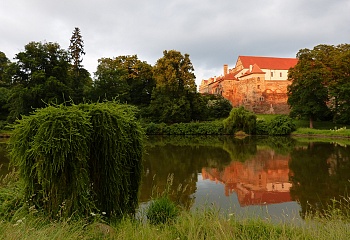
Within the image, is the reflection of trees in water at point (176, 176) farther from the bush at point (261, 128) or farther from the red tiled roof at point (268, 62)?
the red tiled roof at point (268, 62)

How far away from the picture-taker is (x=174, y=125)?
4009cm

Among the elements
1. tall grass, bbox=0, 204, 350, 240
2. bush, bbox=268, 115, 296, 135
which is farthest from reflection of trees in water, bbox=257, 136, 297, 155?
tall grass, bbox=0, 204, 350, 240

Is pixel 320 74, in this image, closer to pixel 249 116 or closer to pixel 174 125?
pixel 249 116

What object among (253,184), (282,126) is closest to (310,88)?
(282,126)

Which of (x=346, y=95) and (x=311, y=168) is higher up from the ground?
(x=346, y=95)

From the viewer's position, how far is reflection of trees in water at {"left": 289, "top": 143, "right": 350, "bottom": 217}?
24.1ft

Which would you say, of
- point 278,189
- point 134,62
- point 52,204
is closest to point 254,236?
point 52,204

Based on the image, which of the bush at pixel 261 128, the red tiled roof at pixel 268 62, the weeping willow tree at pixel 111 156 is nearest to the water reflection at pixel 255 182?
the weeping willow tree at pixel 111 156

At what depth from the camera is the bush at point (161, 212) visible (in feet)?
16.3

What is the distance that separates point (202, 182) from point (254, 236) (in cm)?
626

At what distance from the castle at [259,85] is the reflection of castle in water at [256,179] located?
1615 inches

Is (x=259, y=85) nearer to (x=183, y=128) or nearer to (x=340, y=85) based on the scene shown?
(x=340, y=85)

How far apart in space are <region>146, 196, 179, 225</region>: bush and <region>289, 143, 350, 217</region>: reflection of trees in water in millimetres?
2385

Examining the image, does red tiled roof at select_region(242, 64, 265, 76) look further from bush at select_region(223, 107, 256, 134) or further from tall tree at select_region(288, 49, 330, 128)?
bush at select_region(223, 107, 256, 134)
